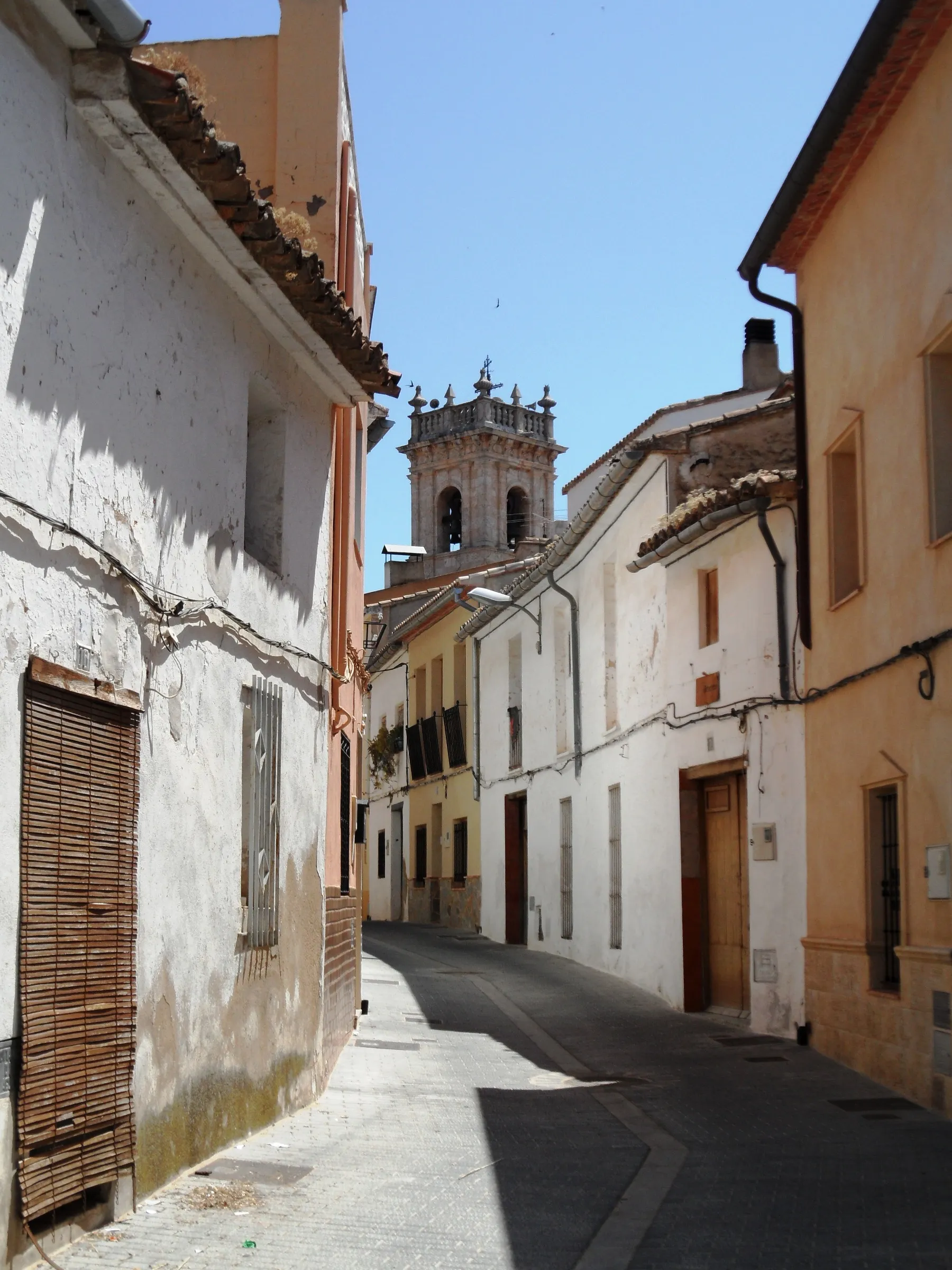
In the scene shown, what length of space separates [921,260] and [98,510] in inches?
226

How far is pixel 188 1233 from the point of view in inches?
245

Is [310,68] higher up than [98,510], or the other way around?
[310,68]

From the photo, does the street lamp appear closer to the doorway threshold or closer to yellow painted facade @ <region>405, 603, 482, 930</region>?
yellow painted facade @ <region>405, 603, 482, 930</region>

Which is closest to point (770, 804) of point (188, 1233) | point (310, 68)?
point (310, 68)

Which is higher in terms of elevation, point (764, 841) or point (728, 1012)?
point (764, 841)

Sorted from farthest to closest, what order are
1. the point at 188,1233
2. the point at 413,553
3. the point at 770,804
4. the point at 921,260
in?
the point at 413,553
the point at 770,804
the point at 921,260
the point at 188,1233

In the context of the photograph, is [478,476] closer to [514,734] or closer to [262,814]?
[514,734]

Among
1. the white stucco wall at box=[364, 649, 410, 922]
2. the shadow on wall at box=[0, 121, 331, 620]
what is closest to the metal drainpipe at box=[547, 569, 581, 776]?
the shadow on wall at box=[0, 121, 331, 620]

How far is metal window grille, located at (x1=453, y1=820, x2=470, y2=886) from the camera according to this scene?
93.7 feet

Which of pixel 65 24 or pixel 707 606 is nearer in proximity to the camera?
pixel 65 24

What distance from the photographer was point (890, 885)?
10.6 m

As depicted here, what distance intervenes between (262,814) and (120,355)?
304 centimetres

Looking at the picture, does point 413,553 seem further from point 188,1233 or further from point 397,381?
point 188,1233

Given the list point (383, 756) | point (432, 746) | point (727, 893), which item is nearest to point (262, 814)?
point (727, 893)
